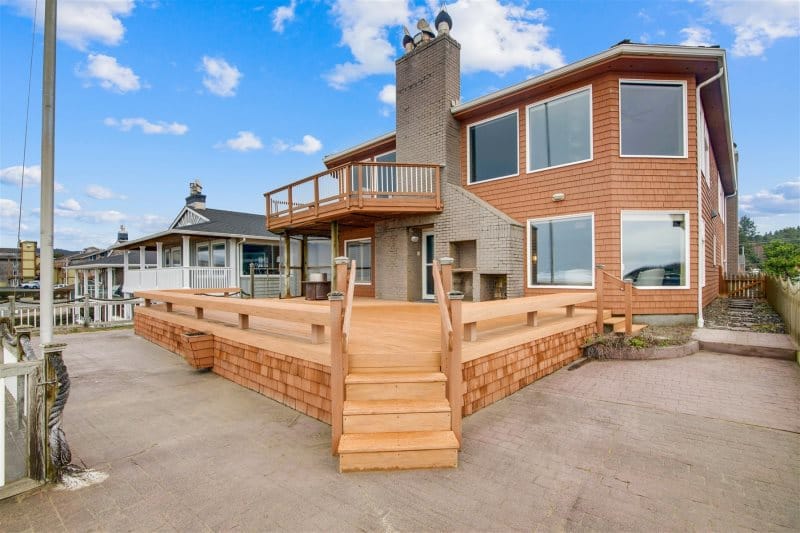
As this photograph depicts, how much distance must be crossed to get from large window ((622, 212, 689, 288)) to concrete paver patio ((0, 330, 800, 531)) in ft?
10.3

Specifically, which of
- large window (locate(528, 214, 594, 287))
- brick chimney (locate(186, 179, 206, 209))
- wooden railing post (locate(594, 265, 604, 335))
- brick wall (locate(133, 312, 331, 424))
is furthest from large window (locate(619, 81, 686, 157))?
brick chimney (locate(186, 179, 206, 209))

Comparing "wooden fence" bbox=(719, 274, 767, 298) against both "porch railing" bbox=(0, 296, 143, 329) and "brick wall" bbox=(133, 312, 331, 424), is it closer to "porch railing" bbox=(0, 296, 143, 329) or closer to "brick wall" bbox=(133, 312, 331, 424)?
"brick wall" bbox=(133, 312, 331, 424)

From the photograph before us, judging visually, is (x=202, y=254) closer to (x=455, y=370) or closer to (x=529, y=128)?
(x=529, y=128)

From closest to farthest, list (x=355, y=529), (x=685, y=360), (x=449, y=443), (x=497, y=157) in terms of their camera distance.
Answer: (x=355, y=529), (x=449, y=443), (x=685, y=360), (x=497, y=157)

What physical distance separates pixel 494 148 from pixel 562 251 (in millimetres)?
3231

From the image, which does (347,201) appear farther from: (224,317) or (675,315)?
(675,315)

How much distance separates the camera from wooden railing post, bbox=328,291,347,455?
3.03 meters

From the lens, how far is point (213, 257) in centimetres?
1617

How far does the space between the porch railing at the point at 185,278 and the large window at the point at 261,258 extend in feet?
3.38

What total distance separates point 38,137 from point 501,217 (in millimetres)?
7399

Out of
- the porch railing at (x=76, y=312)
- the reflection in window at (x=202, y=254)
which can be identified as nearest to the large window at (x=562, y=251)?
the porch railing at (x=76, y=312)

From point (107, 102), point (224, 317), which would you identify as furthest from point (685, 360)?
point (107, 102)

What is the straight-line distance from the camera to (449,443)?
284 cm

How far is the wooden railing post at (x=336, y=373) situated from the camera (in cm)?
303
